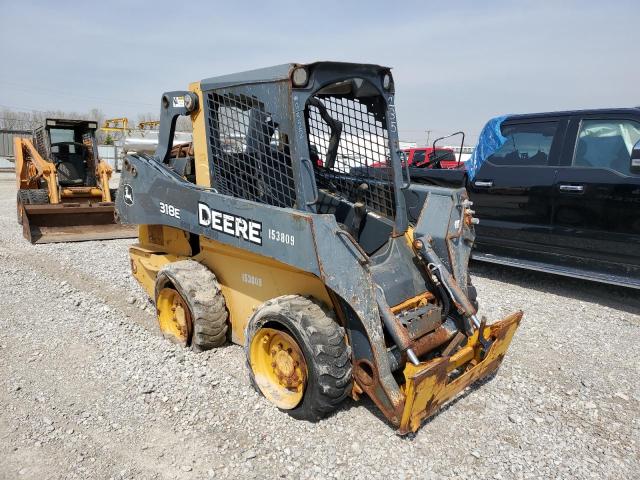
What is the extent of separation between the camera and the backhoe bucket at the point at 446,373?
8.62 ft

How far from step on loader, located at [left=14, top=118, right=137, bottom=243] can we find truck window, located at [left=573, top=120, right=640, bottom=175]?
7549mm

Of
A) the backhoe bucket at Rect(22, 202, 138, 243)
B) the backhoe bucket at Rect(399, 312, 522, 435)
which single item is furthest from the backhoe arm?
the backhoe bucket at Rect(399, 312, 522, 435)

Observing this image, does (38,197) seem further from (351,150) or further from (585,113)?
(585,113)

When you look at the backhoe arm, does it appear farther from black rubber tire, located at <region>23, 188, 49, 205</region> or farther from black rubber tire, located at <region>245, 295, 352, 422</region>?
black rubber tire, located at <region>245, 295, 352, 422</region>

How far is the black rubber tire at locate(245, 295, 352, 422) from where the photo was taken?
284 cm

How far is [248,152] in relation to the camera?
3.54m

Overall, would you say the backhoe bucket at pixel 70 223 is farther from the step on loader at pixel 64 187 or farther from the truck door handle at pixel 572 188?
the truck door handle at pixel 572 188

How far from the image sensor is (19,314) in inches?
190

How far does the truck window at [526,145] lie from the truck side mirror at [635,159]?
34.3 inches

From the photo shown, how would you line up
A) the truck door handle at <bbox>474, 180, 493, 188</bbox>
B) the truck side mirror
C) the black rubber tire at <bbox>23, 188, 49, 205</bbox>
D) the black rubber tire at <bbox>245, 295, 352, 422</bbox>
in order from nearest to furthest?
the black rubber tire at <bbox>245, 295, 352, 422</bbox> → the truck side mirror → the truck door handle at <bbox>474, 180, 493, 188</bbox> → the black rubber tire at <bbox>23, 188, 49, 205</bbox>

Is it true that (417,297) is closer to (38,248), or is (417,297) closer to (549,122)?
(549,122)

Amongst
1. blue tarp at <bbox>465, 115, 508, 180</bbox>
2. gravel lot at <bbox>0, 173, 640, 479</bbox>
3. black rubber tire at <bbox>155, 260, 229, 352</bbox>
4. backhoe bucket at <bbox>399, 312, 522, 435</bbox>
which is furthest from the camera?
blue tarp at <bbox>465, 115, 508, 180</bbox>

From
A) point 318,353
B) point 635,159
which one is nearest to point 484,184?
point 635,159

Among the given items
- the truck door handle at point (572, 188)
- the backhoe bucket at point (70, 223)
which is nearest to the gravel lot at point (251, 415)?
the truck door handle at point (572, 188)
